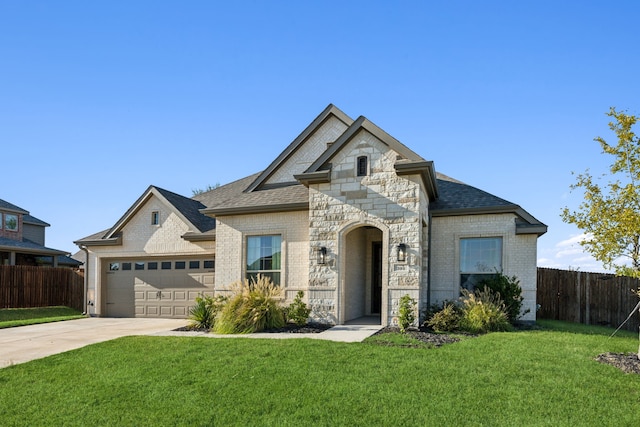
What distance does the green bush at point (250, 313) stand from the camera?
11.4 m

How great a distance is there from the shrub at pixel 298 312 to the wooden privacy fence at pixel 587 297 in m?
8.71

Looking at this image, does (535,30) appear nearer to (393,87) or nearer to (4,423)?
(393,87)

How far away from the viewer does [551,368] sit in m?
7.54

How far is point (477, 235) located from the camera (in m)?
13.8

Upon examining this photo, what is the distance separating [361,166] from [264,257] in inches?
172

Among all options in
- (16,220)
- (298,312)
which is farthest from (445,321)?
(16,220)

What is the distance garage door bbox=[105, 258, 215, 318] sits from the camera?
16297mm

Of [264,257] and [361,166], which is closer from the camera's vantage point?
[361,166]

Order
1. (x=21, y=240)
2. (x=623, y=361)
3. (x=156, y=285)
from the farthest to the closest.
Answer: (x=21, y=240), (x=156, y=285), (x=623, y=361)

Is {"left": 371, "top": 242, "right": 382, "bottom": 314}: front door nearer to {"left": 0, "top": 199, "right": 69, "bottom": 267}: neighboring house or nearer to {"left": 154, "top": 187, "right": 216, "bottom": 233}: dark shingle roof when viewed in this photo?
{"left": 154, "top": 187, "right": 216, "bottom": 233}: dark shingle roof

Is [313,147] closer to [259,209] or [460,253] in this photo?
[259,209]

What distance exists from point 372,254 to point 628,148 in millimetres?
8221

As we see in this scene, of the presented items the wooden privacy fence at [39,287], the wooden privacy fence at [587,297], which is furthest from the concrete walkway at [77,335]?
the wooden privacy fence at [39,287]

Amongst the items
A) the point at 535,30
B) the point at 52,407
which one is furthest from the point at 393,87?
the point at 52,407
